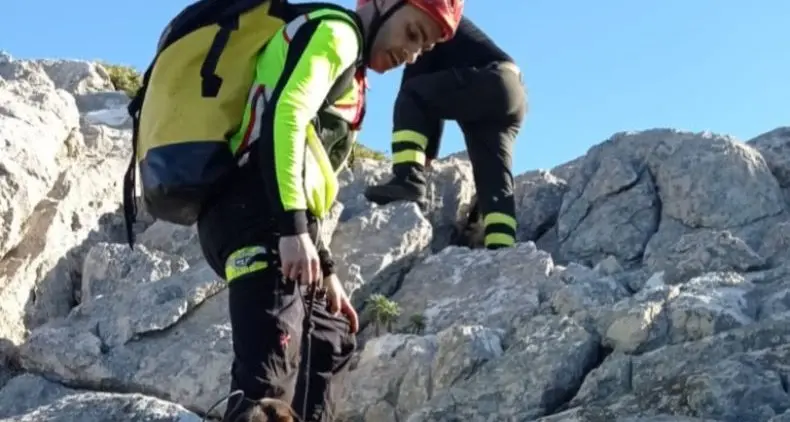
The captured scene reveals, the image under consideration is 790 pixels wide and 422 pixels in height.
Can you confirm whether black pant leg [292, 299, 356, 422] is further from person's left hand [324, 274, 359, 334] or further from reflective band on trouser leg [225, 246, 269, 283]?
reflective band on trouser leg [225, 246, 269, 283]

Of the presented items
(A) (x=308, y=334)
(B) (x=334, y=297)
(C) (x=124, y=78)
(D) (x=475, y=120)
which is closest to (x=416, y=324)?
(D) (x=475, y=120)

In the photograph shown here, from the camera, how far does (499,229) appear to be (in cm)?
1135

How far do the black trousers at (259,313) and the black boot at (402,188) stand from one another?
5765 mm

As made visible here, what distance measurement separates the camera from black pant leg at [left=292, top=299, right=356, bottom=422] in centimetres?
546

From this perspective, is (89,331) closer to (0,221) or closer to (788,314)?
(0,221)

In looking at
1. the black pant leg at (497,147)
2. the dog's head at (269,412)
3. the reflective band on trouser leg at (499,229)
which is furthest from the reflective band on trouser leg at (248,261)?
the black pant leg at (497,147)

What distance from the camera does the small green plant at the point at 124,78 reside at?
17.0m

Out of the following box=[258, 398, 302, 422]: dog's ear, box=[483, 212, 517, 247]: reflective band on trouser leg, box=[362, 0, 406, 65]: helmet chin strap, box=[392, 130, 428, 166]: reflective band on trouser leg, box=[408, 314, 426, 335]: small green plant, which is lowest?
box=[408, 314, 426, 335]: small green plant

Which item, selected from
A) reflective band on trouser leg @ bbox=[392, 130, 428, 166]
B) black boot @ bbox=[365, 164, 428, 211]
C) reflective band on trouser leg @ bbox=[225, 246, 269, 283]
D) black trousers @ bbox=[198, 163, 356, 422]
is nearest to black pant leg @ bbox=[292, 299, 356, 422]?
black trousers @ bbox=[198, 163, 356, 422]

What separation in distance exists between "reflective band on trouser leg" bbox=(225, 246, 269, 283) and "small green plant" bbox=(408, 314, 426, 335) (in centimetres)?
428

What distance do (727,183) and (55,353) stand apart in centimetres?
601

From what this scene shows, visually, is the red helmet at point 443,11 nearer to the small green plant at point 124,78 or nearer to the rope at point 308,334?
the rope at point 308,334

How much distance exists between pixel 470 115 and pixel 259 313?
6924 millimetres

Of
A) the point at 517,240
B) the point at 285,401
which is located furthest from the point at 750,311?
the point at 517,240
